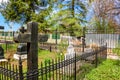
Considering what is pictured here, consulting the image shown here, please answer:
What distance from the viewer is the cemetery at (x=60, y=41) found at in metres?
4.20

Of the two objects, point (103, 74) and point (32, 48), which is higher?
point (32, 48)

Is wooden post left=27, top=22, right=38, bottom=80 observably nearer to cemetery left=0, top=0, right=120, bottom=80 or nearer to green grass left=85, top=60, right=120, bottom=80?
cemetery left=0, top=0, right=120, bottom=80

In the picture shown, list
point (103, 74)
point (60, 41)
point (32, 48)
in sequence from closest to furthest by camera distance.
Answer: point (32, 48)
point (103, 74)
point (60, 41)

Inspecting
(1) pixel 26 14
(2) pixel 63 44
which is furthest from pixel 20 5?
(2) pixel 63 44

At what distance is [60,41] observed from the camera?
18.5m

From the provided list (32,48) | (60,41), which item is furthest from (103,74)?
(60,41)

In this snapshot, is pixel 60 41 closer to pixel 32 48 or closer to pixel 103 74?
pixel 103 74

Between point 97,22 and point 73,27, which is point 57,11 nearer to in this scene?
point 73,27

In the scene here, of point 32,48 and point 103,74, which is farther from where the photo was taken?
point 103,74

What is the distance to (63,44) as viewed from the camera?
15812 mm

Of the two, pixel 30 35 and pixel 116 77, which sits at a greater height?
pixel 30 35

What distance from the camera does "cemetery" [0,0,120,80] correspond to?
420cm

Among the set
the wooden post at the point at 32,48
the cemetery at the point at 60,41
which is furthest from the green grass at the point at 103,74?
the wooden post at the point at 32,48

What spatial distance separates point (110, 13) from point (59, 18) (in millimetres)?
5601
